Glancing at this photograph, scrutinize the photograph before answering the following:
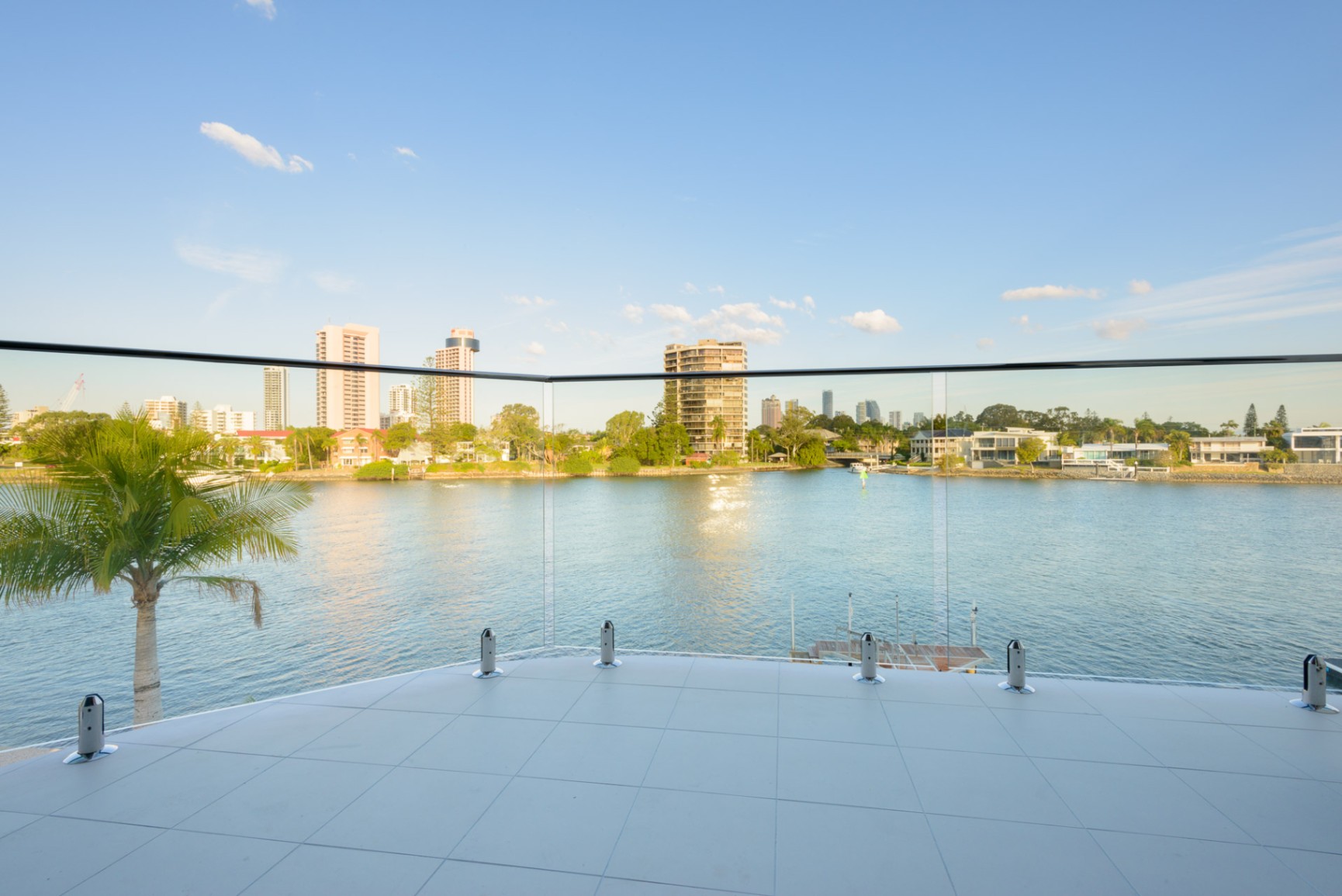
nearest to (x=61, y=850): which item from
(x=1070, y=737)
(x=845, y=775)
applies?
(x=845, y=775)

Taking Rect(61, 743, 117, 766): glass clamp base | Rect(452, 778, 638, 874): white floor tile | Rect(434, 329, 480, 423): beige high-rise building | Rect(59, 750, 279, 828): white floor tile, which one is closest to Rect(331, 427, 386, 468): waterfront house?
Rect(434, 329, 480, 423): beige high-rise building

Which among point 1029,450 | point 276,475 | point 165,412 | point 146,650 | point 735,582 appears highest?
point 165,412

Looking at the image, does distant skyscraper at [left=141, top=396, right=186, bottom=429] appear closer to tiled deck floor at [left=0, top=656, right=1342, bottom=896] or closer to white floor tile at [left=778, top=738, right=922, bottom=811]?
tiled deck floor at [left=0, top=656, right=1342, bottom=896]

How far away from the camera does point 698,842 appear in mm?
1643

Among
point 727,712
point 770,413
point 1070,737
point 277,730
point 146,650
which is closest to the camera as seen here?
point 1070,737

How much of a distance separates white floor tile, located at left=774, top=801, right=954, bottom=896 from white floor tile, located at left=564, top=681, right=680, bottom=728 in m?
0.74

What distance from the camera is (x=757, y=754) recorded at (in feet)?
6.94

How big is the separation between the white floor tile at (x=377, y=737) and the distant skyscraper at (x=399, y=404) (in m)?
1.81

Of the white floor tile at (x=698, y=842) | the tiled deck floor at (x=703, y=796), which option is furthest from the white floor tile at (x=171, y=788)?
the white floor tile at (x=698, y=842)

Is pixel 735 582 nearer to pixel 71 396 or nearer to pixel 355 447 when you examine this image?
pixel 355 447

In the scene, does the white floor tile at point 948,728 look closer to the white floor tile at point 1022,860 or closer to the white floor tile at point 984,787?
the white floor tile at point 984,787

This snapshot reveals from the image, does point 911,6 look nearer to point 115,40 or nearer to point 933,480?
point 933,480

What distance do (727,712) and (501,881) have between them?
1.15 m

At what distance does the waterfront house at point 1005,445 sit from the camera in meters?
3.56
